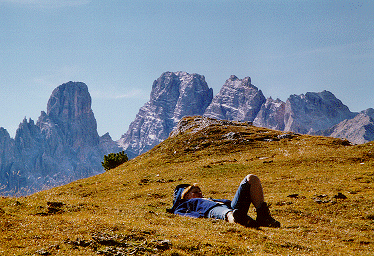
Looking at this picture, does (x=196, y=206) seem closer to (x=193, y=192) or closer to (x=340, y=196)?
(x=193, y=192)

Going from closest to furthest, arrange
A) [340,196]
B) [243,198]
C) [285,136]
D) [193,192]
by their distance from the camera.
A: 1. [243,198]
2. [193,192]
3. [340,196]
4. [285,136]

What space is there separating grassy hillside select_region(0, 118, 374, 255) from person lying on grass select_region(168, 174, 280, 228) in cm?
58

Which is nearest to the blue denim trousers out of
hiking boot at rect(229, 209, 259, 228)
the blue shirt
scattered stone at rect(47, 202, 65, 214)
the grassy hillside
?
hiking boot at rect(229, 209, 259, 228)

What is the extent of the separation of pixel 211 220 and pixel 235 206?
1705 mm

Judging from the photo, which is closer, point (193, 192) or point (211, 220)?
point (211, 220)

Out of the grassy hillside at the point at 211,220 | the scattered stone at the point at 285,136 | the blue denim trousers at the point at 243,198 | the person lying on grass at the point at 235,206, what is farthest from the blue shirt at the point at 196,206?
the scattered stone at the point at 285,136

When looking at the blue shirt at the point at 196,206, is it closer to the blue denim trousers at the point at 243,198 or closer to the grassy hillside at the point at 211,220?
the grassy hillside at the point at 211,220

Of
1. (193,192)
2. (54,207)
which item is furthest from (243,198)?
(54,207)

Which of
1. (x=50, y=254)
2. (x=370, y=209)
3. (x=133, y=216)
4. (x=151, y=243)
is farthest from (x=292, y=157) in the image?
(x=50, y=254)

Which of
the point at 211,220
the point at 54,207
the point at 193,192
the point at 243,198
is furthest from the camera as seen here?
the point at 193,192

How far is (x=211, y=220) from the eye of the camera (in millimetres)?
15641

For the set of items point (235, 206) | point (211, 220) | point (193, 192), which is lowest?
point (211, 220)

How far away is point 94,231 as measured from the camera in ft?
40.2

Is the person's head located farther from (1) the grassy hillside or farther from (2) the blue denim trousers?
(2) the blue denim trousers
